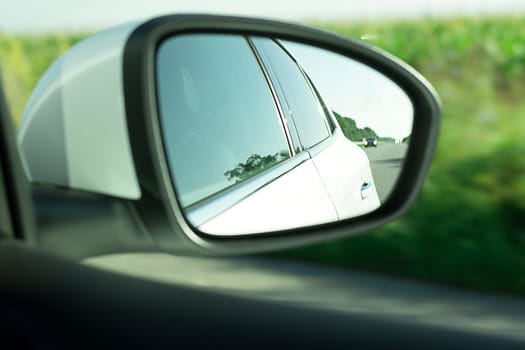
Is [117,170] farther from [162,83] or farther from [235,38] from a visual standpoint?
[235,38]

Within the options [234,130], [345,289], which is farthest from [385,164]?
[345,289]

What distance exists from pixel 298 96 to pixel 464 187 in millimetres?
3362

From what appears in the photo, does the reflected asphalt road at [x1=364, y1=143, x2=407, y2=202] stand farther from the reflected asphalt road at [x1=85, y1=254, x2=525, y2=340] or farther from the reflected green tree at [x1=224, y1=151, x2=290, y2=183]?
the reflected asphalt road at [x1=85, y1=254, x2=525, y2=340]

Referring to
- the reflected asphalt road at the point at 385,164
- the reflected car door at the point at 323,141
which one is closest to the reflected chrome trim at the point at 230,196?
the reflected car door at the point at 323,141

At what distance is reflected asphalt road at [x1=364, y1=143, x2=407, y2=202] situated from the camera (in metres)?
1.84

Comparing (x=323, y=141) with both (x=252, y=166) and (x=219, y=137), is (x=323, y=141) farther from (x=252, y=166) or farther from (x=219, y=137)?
(x=219, y=137)

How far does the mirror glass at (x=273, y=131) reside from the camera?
5.57 ft

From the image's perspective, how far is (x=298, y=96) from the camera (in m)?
2.12

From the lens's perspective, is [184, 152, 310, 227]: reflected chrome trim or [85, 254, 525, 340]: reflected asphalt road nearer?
[184, 152, 310, 227]: reflected chrome trim

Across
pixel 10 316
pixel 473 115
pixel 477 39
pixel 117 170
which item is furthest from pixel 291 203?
pixel 477 39

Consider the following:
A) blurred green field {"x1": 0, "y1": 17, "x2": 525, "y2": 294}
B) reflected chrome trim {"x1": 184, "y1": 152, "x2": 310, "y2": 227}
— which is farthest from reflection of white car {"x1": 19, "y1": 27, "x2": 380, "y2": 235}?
blurred green field {"x1": 0, "y1": 17, "x2": 525, "y2": 294}

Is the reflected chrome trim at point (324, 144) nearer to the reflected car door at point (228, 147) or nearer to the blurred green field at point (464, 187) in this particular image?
the reflected car door at point (228, 147)

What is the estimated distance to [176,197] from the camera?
161 centimetres

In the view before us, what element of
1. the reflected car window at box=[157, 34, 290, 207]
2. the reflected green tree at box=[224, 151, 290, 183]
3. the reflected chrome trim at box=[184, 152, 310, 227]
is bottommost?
the reflected chrome trim at box=[184, 152, 310, 227]
